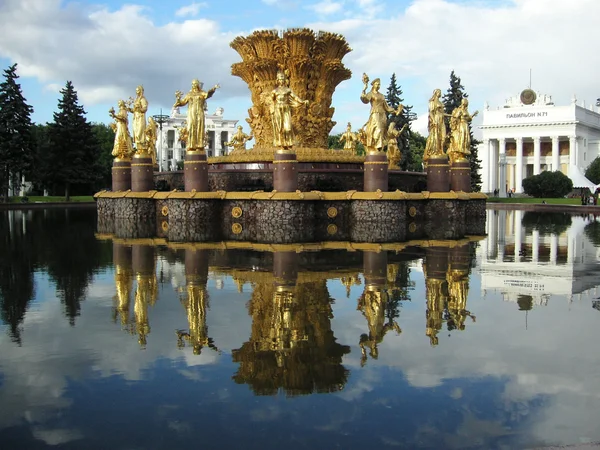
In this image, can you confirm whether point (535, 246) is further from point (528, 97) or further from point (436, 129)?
point (528, 97)

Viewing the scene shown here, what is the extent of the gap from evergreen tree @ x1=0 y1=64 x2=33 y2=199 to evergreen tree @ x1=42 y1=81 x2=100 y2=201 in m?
2.54

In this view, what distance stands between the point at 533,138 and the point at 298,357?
77429 millimetres

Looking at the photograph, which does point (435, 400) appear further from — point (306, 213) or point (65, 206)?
point (65, 206)

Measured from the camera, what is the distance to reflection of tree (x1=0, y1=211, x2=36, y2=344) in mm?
7527

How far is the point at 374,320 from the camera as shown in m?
Result: 7.20

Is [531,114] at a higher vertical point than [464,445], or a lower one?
higher

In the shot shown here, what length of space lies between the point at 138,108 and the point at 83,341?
19.0 meters

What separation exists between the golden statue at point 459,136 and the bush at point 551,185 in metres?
32.9

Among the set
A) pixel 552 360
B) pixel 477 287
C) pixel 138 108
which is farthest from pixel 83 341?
pixel 138 108

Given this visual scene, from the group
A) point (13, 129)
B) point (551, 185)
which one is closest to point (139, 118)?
point (13, 129)

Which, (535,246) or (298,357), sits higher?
(535,246)

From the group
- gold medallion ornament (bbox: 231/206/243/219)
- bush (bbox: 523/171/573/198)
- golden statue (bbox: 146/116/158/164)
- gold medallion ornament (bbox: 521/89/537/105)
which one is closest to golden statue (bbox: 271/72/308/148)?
gold medallion ornament (bbox: 231/206/243/219)

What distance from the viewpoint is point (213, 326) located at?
6.94 m

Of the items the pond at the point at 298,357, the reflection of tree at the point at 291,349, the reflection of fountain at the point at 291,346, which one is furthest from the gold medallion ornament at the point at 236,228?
the reflection of tree at the point at 291,349
